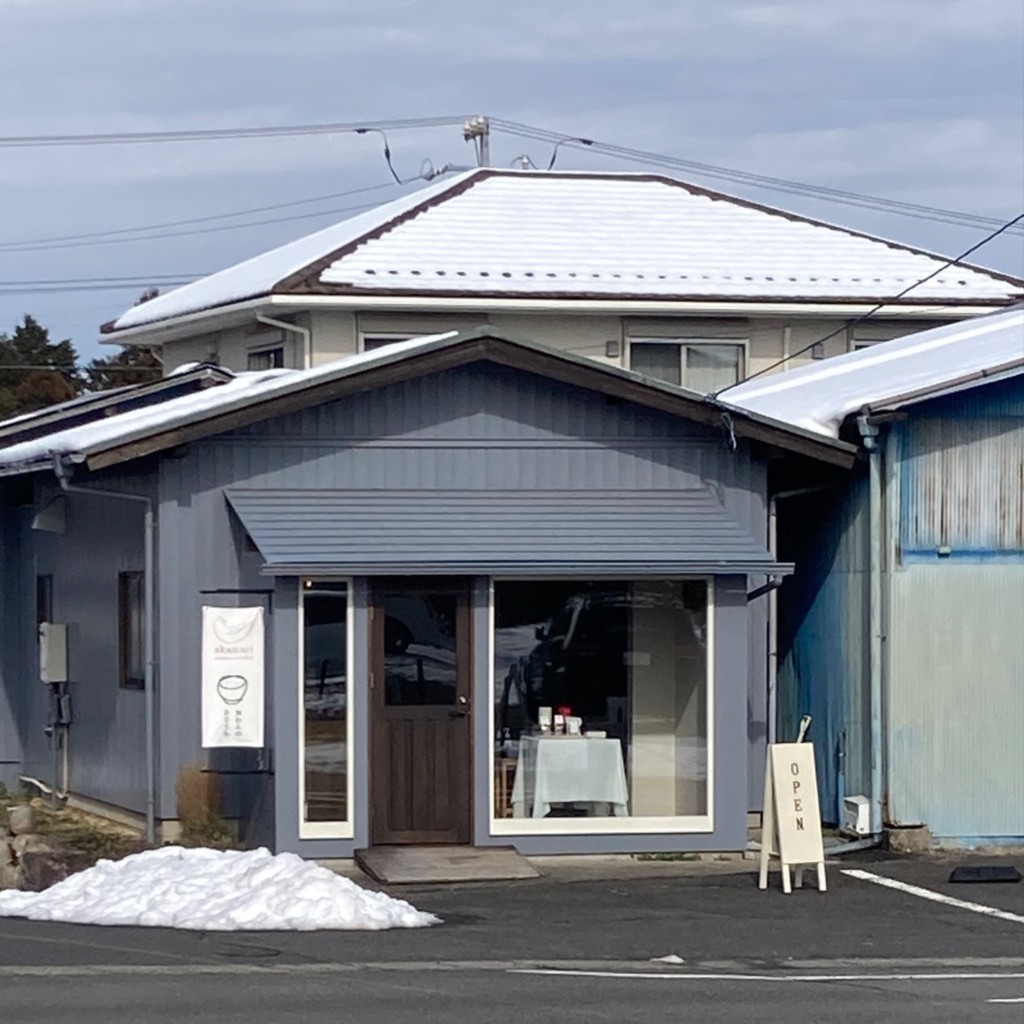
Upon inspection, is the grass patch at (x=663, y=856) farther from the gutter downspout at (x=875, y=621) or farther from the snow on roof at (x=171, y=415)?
the snow on roof at (x=171, y=415)

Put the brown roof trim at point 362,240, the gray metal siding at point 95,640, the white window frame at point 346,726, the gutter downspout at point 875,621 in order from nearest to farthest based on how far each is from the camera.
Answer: the white window frame at point 346,726, the gutter downspout at point 875,621, the gray metal siding at point 95,640, the brown roof trim at point 362,240

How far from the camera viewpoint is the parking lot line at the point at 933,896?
1327cm

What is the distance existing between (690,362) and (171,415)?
994 centimetres

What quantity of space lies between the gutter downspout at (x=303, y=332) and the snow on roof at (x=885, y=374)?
508cm

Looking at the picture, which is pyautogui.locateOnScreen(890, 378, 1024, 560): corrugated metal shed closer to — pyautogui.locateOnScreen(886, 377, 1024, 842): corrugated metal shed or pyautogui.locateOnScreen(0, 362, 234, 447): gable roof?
pyautogui.locateOnScreen(886, 377, 1024, 842): corrugated metal shed

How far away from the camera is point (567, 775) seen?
1595cm

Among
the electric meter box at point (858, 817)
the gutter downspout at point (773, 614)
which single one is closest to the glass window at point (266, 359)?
the gutter downspout at point (773, 614)

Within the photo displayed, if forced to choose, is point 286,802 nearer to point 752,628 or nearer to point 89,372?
point 752,628

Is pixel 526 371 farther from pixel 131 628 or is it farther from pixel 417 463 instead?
pixel 131 628

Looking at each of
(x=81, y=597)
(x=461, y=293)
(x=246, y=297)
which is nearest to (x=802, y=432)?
(x=81, y=597)

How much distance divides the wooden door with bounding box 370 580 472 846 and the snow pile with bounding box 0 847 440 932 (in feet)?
6.00

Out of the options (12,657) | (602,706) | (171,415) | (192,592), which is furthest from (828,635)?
(12,657)

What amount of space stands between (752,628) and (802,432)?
194 cm

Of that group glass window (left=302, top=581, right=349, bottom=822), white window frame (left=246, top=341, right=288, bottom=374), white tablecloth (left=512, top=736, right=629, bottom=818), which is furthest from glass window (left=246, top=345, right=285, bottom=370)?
white tablecloth (left=512, top=736, right=629, bottom=818)
